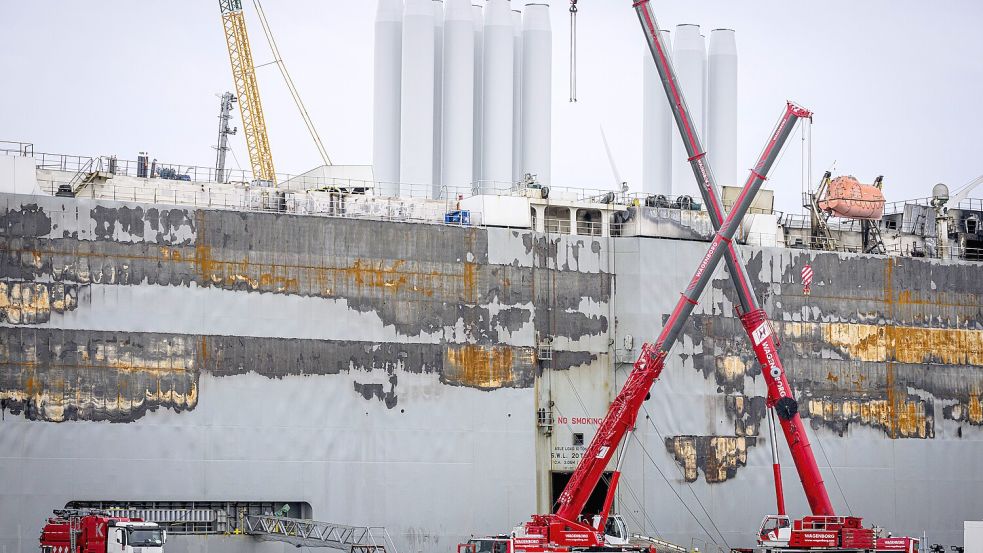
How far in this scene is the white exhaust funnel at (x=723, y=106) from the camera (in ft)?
302

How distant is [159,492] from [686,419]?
944 inches

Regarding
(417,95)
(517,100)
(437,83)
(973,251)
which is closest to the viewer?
(973,251)

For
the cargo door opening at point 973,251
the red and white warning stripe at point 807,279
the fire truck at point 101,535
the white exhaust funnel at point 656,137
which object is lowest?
the fire truck at point 101,535

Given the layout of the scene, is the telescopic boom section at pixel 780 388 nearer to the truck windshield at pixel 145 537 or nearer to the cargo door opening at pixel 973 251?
the truck windshield at pixel 145 537

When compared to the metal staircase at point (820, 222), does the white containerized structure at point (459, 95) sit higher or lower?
higher

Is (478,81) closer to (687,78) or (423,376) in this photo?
(687,78)

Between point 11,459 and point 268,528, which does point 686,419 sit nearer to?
point 268,528

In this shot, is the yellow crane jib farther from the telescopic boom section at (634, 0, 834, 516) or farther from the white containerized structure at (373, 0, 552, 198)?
the telescopic boom section at (634, 0, 834, 516)

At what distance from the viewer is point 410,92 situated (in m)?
85.0

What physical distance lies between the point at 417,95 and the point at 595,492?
3043 centimetres

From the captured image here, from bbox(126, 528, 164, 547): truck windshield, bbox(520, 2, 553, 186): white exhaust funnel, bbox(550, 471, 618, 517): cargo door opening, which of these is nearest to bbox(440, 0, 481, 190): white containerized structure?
bbox(520, 2, 553, 186): white exhaust funnel

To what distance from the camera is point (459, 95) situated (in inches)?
3371

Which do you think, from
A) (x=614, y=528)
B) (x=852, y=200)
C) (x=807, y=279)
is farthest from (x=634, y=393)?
(x=852, y=200)

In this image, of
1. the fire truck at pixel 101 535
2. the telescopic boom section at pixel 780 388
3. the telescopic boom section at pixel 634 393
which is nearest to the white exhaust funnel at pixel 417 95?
the telescopic boom section at pixel 780 388
